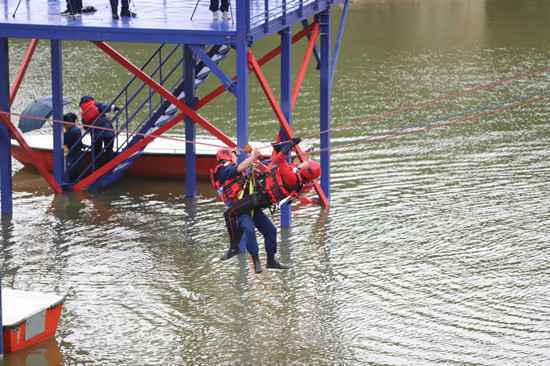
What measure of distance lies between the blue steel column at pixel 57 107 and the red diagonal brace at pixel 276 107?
14.6 ft

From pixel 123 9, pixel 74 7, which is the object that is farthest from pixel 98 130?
pixel 123 9

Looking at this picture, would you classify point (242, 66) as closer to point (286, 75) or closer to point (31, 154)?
point (286, 75)

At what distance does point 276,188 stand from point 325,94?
6.15 metres

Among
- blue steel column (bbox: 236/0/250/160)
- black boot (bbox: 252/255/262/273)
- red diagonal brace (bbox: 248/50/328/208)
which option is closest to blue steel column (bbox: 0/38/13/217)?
red diagonal brace (bbox: 248/50/328/208)

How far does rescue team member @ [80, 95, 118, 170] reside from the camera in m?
25.8

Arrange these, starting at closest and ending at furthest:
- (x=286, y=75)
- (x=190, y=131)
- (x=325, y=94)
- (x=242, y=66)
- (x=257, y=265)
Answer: (x=257, y=265) → (x=242, y=66) → (x=286, y=75) → (x=325, y=94) → (x=190, y=131)

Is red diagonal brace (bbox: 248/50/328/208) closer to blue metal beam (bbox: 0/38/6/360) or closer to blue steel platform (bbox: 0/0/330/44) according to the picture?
blue steel platform (bbox: 0/0/330/44)

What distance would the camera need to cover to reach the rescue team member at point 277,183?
18031 mm

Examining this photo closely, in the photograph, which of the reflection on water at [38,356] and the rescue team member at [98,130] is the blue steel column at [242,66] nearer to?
the reflection on water at [38,356]

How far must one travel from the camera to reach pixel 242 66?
65.7 ft

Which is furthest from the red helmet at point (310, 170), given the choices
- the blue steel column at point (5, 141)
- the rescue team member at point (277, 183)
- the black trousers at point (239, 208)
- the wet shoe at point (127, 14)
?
the blue steel column at point (5, 141)

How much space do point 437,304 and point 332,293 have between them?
1.66m

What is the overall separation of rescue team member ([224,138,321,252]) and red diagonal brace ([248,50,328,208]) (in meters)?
1.02

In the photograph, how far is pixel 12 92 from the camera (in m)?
25.1
